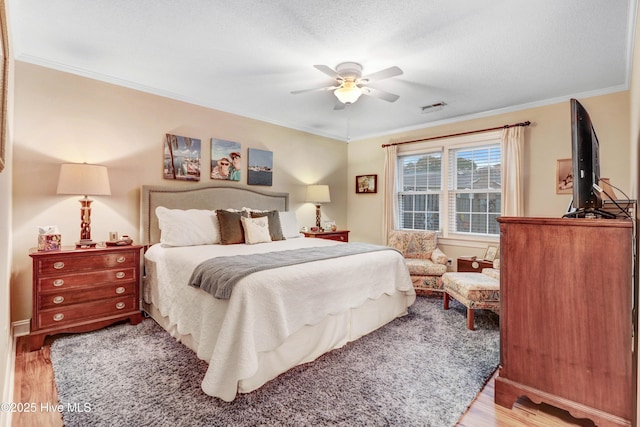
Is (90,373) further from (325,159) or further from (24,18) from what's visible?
(325,159)

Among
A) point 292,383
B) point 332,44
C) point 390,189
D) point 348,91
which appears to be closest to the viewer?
point 292,383

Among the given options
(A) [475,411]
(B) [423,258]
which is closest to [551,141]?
(B) [423,258]

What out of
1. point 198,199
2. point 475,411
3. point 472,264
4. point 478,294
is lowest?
point 475,411

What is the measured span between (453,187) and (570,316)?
3286 millimetres

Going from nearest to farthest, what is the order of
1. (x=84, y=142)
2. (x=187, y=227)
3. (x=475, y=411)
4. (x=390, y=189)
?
(x=475, y=411)
(x=84, y=142)
(x=187, y=227)
(x=390, y=189)

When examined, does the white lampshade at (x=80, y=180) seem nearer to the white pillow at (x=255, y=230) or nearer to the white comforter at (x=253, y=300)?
the white comforter at (x=253, y=300)

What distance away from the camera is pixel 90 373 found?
83.4 inches

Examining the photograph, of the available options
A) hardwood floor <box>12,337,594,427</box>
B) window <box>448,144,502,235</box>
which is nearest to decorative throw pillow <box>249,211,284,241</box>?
hardwood floor <box>12,337,594,427</box>

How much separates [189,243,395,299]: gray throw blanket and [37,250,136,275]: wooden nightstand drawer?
44.6 inches

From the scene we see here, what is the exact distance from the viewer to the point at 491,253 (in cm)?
404

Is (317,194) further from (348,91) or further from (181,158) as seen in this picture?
(348,91)

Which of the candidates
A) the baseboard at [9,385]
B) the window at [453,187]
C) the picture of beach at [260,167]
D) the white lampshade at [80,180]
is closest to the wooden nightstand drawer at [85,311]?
the baseboard at [9,385]

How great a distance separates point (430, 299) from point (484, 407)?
218 cm

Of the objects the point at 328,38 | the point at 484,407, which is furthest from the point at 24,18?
the point at 484,407
